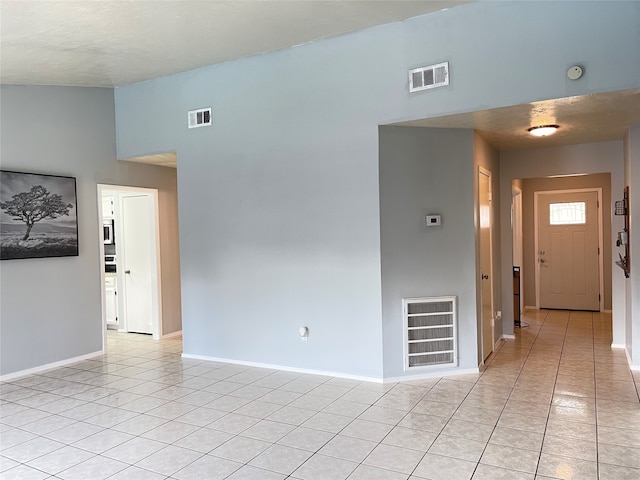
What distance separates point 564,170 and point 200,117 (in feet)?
14.4

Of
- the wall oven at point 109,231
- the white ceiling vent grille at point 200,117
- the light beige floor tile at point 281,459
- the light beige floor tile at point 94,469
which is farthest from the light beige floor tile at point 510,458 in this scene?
the wall oven at point 109,231

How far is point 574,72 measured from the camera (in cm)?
344

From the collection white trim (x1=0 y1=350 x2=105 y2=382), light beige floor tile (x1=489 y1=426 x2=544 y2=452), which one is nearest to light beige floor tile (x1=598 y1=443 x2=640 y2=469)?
light beige floor tile (x1=489 y1=426 x2=544 y2=452)

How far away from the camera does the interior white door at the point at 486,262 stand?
4789 millimetres

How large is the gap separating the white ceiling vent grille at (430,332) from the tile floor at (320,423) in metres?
0.21

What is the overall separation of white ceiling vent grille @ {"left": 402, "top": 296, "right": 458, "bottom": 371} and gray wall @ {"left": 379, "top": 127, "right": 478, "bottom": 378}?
0.20 feet

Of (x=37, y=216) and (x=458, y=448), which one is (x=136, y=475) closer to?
(x=458, y=448)

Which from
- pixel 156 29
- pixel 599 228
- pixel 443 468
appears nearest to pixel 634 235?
pixel 599 228

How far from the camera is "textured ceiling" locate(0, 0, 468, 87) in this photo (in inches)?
134

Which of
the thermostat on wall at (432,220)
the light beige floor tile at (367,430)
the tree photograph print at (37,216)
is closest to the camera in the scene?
the light beige floor tile at (367,430)

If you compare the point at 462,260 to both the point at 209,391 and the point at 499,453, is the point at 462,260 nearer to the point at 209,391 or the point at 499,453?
the point at 499,453

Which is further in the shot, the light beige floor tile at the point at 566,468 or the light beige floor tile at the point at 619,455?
the light beige floor tile at the point at 619,455

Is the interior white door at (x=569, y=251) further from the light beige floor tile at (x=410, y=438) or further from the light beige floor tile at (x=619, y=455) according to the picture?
the light beige floor tile at (x=410, y=438)

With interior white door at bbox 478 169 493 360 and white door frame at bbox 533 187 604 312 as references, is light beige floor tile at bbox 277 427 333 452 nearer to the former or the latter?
interior white door at bbox 478 169 493 360
